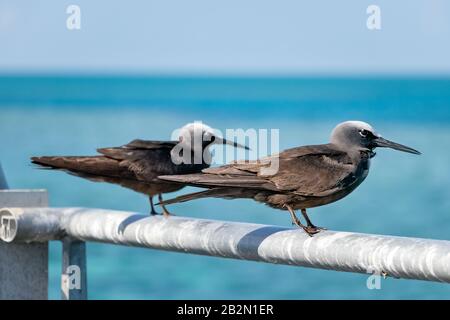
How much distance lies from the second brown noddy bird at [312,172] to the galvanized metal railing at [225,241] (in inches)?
21.9

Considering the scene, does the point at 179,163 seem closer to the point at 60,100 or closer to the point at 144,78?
the point at 60,100

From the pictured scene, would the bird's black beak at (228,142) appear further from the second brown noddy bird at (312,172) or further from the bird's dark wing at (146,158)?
the second brown noddy bird at (312,172)

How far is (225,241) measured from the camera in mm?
5160

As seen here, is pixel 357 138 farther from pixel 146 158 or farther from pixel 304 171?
pixel 146 158

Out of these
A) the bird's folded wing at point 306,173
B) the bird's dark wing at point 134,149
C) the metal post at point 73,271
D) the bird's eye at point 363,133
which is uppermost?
the bird's dark wing at point 134,149

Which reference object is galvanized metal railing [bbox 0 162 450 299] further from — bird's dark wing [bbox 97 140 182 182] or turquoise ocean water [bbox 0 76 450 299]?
turquoise ocean water [bbox 0 76 450 299]

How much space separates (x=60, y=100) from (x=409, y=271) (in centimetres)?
9672

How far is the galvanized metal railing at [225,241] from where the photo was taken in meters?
4.49

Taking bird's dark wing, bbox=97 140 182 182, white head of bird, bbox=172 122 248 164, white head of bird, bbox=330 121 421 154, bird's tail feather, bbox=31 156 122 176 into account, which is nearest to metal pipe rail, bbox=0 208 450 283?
bird's tail feather, bbox=31 156 122 176

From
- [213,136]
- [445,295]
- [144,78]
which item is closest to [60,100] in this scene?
[144,78]

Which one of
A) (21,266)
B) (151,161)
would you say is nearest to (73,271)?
(21,266)

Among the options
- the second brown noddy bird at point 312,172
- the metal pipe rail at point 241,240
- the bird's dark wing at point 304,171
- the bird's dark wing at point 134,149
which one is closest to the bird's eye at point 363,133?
the second brown noddy bird at point 312,172

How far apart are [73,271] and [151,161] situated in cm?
195
